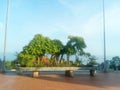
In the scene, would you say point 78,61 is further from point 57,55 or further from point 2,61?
point 2,61

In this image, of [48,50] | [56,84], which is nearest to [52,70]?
[48,50]

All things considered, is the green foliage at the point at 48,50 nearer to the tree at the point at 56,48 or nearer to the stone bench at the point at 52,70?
the tree at the point at 56,48

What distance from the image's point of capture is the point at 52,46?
2158 centimetres

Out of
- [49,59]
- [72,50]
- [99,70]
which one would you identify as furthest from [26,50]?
[99,70]

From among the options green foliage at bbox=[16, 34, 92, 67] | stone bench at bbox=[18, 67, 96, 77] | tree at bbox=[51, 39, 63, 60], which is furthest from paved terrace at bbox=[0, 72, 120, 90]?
tree at bbox=[51, 39, 63, 60]

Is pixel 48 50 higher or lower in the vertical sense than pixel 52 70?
higher

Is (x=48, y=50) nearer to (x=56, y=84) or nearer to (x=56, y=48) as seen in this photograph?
(x=56, y=48)

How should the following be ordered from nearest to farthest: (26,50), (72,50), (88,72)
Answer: (88,72) < (26,50) < (72,50)

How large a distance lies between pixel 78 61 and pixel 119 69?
11.9 feet

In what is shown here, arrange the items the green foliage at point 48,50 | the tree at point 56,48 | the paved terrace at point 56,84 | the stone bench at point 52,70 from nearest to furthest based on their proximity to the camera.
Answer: the paved terrace at point 56,84 → the stone bench at point 52,70 → the green foliage at point 48,50 → the tree at point 56,48

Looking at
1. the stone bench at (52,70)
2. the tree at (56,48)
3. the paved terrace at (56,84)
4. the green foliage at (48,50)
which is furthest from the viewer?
the tree at (56,48)

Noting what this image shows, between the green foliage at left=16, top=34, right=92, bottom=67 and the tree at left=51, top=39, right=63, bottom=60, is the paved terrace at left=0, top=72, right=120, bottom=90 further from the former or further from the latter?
the tree at left=51, top=39, right=63, bottom=60

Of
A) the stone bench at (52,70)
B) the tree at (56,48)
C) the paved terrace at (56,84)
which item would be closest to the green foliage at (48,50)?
the tree at (56,48)

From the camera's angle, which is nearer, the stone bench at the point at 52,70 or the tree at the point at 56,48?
the stone bench at the point at 52,70
